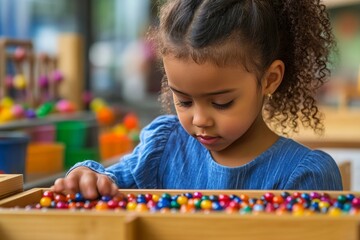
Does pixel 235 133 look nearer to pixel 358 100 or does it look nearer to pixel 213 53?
pixel 213 53

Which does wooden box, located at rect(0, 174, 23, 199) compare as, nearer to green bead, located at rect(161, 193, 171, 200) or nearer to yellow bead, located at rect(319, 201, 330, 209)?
green bead, located at rect(161, 193, 171, 200)

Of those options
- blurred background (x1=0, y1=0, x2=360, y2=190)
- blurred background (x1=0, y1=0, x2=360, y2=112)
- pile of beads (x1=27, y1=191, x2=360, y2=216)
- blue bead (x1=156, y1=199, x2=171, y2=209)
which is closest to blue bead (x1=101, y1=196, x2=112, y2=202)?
pile of beads (x1=27, y1=191, x2=360, y2=216)

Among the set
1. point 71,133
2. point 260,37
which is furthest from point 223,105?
point 71,133

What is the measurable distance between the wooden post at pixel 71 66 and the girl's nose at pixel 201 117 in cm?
233

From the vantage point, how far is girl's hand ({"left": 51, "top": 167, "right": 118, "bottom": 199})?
1102 mm

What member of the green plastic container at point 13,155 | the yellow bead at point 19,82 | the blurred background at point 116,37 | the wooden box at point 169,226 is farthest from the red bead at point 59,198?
the blurred background at point 116,37

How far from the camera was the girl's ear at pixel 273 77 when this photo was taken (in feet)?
4.32

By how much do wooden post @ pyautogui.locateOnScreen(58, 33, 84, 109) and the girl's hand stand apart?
7.69 ft

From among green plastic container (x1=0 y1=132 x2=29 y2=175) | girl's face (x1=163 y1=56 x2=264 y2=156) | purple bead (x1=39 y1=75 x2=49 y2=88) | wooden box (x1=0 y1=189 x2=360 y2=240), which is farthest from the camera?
purple bead (x1=39 y1=75 x2=49 y2=88)

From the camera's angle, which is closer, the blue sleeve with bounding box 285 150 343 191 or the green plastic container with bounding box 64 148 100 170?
the blue sleeve with bounding box 285 150 343 191

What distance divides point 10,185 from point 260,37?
53 cm

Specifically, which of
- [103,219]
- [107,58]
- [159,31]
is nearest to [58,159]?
[159,31]

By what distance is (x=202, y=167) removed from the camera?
1.38m

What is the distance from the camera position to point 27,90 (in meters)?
3.10
